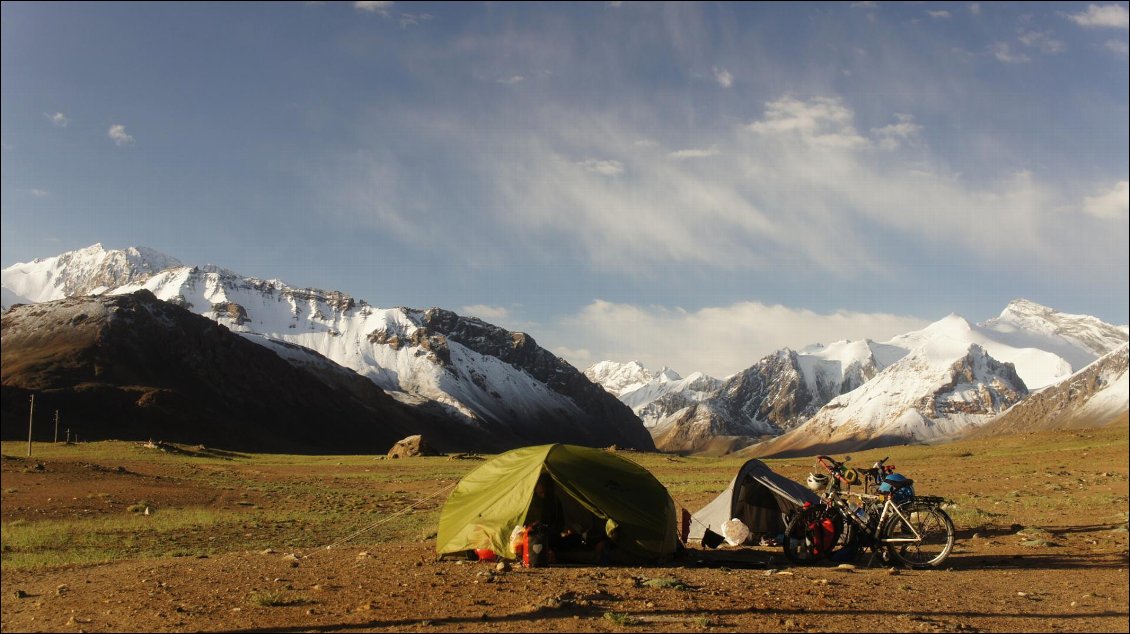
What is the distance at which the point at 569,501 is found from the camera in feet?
60.7

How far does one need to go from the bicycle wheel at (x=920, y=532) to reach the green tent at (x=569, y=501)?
4.85m

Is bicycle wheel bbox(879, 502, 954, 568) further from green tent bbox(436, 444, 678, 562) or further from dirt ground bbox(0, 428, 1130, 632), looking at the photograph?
green tent bbox(436, 444, 678, 562)

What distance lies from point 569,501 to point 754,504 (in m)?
6.05

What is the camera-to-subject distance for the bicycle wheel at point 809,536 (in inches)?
697

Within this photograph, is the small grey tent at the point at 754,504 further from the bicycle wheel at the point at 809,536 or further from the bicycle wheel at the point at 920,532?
the bicycle wheel at the point at 920,532

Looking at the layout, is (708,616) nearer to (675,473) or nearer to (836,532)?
(836,532)

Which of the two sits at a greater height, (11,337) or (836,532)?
(11,337)

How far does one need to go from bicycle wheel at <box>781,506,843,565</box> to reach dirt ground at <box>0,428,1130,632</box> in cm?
63

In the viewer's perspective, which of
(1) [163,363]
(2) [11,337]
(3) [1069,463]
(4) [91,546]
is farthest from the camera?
(1) [163,363]

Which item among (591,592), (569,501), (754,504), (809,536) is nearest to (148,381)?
(754,504)

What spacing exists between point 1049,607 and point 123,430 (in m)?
153

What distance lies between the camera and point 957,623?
1202cm

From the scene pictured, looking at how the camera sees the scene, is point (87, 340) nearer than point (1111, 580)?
No

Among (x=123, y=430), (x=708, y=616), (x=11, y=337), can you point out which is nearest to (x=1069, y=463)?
(x=708, y=616)
